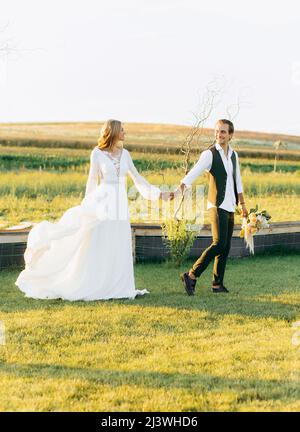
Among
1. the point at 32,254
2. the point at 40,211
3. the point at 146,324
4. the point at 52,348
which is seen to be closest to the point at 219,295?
the point at 146,324

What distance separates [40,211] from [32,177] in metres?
6.66

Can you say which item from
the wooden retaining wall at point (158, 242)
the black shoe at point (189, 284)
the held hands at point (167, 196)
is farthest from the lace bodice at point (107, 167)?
the wooden retaining wall at point (158, 242)

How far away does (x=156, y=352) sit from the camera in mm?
5184

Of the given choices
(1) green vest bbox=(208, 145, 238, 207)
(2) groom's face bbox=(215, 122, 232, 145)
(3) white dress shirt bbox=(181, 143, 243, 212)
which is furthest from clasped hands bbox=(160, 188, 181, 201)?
(2) groom's face bbox=(215, 122, 232, 145)

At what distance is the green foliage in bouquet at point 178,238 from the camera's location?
9023 millimetres

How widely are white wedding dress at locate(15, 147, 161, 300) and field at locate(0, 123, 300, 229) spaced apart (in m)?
2.35

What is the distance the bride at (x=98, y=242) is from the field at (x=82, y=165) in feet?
7.66

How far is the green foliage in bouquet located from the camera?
902cm

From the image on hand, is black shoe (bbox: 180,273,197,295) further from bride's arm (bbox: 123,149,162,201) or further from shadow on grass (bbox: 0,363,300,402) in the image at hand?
shadow on grass (bbox: 0,363,300,402)

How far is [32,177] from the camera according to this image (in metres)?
20.9
